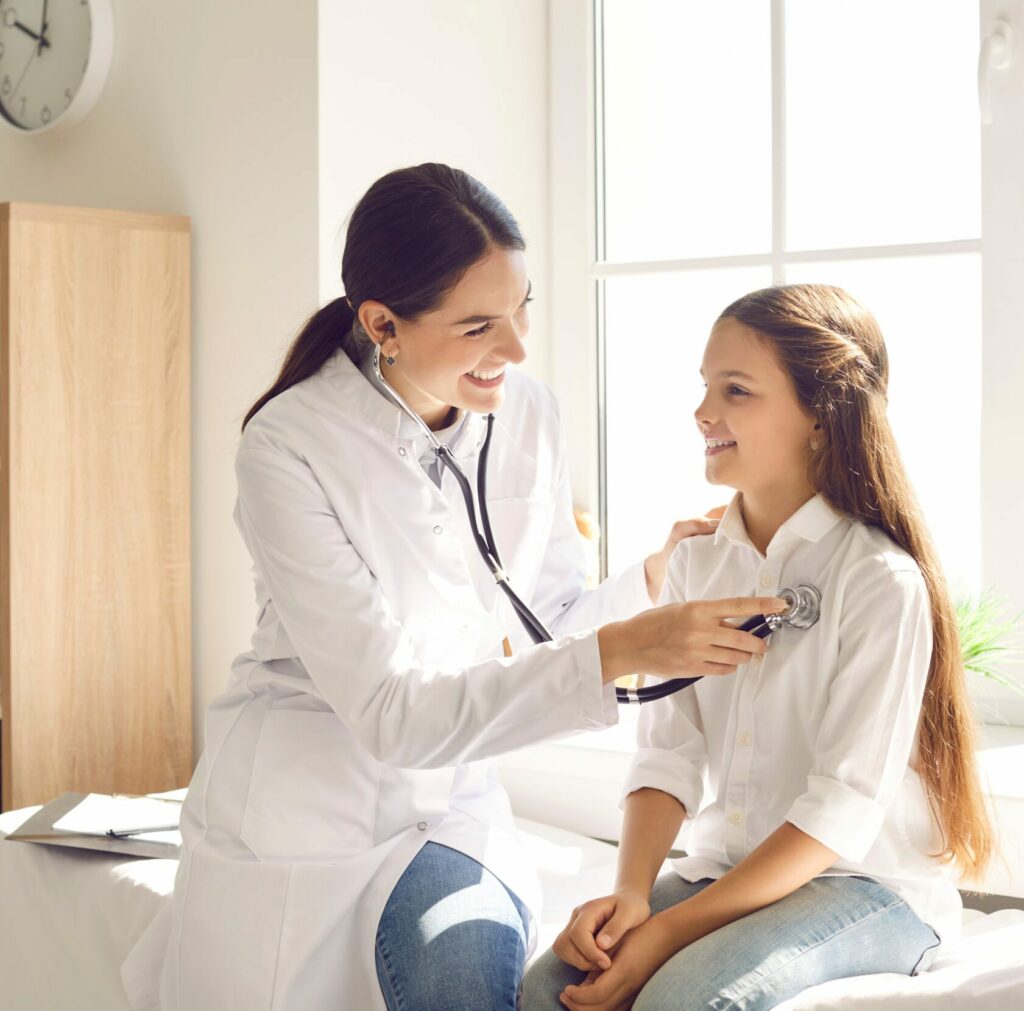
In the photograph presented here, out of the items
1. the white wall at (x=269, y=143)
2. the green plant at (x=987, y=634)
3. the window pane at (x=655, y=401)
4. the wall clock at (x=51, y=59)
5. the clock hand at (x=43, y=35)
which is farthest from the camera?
the clock hand at (x=43, y=35)

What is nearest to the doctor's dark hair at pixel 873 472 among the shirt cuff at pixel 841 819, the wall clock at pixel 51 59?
the shirt cuff at pixel 841 819

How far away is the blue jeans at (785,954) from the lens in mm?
1168

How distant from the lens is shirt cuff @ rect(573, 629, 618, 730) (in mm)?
1251

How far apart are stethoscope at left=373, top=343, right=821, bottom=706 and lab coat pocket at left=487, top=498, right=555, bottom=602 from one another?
0.04 metres

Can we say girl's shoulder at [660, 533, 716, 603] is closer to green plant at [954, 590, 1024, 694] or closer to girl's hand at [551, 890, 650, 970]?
girl's hand at [551, 890, 650, 970]

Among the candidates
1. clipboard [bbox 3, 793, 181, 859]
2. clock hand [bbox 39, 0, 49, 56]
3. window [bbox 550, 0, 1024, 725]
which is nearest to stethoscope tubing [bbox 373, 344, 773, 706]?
clipboard [bbox 3, 793, 181, 859]

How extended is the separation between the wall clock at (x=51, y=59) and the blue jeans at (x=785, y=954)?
2.02 meters

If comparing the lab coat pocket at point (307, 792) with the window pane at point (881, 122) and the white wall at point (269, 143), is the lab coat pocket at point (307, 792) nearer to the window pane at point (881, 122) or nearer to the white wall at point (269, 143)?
the white wall at point (269, 143)

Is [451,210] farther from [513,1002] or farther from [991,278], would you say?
[991,278]

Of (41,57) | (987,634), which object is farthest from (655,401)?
(41,57)

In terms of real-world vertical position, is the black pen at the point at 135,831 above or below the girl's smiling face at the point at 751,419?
below

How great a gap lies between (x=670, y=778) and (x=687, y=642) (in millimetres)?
279

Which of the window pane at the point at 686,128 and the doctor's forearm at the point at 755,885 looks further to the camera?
the window pane at the point at 686,128

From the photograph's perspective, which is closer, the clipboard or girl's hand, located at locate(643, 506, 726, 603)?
girl's hand, located at locate(643, 506, 726, 603)
